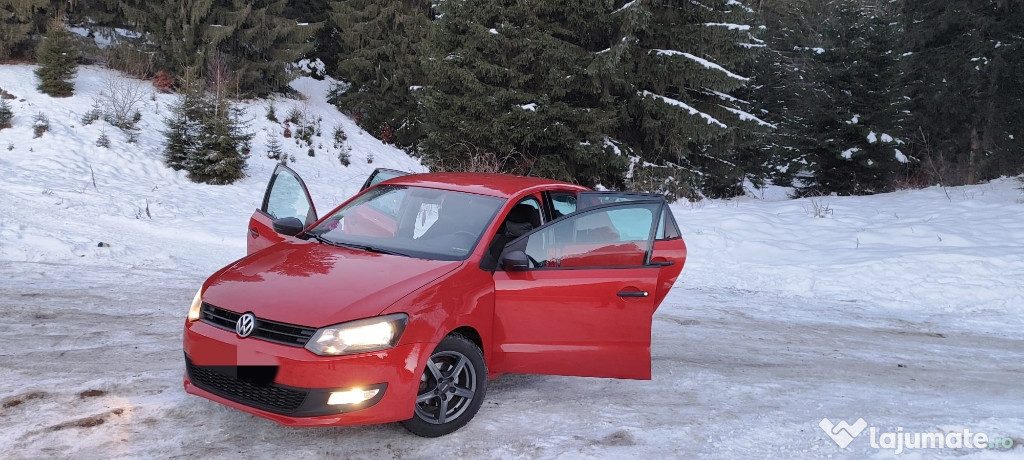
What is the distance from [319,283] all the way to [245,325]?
45cm

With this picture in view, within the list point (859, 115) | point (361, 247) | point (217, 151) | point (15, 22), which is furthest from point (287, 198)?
point (859, 115)

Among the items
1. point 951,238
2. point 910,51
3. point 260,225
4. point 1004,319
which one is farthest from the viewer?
point 910,51

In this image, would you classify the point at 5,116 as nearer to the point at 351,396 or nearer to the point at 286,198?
the point at 286,198

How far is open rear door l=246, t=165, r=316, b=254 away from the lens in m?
5.79

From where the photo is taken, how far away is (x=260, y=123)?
72.0ft

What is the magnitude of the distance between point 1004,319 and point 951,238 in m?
3.92

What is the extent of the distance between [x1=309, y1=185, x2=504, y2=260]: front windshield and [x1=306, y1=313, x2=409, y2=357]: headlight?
0.74m

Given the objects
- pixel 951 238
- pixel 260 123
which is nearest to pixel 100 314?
pixel 951 238

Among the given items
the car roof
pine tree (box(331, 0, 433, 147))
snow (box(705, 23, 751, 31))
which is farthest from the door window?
pine tree (box(331, 0, 433, 147))

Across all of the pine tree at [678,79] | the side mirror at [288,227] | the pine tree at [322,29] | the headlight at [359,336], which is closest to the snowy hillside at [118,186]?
the side mirror at [288,227]

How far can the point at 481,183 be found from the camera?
16.7 feet

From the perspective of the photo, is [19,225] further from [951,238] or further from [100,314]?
[951,238]

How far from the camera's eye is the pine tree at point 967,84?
23.1 m

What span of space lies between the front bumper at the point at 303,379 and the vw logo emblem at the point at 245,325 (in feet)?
0.11
